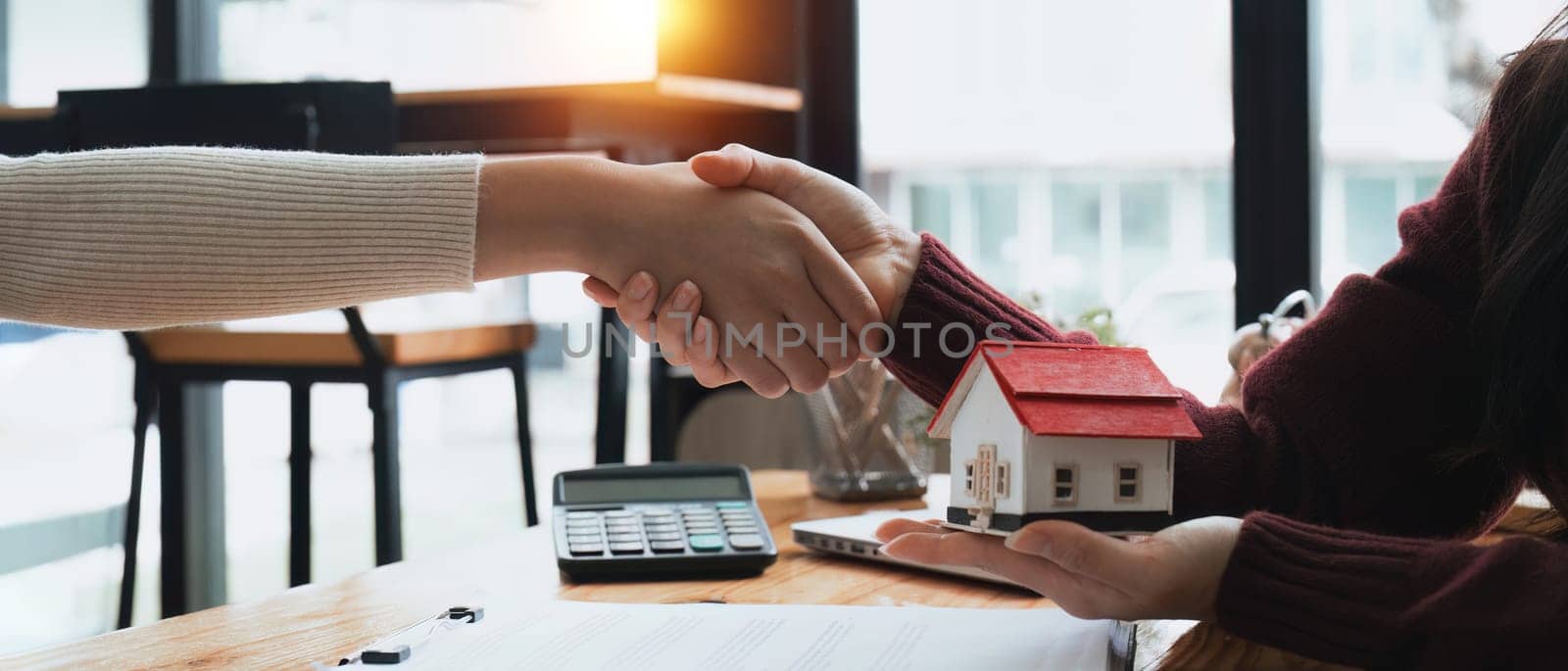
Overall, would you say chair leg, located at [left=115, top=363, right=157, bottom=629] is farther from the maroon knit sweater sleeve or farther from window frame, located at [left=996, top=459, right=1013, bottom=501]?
the maroon knit sweater sleeve

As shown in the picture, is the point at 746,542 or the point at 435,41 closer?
the point at 746,542

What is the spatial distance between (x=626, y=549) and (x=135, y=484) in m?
1.52

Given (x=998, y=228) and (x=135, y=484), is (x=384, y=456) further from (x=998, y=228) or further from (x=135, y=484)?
(x=998, y=228)

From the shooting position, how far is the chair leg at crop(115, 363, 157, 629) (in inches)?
83.8

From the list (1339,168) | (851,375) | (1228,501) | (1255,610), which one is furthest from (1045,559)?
(1339,168)

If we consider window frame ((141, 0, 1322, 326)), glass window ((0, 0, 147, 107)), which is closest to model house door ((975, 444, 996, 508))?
window frame ((141, 0, 1322, 326))

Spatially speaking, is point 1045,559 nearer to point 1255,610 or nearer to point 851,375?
point 1255,610

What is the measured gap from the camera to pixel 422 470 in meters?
2.99

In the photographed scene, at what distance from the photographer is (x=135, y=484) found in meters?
2.15

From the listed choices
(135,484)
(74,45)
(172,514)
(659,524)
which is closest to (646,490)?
(659,524)

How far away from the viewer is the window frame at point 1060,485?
2.29 ft

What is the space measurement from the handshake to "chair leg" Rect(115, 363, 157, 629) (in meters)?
1.43

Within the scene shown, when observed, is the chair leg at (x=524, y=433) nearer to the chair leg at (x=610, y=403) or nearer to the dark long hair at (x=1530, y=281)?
the chair leg at (x=610, y=403)

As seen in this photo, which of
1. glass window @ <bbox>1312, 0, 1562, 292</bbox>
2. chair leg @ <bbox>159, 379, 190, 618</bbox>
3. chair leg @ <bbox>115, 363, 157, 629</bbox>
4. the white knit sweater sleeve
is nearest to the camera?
the white knit sweater sleeve
